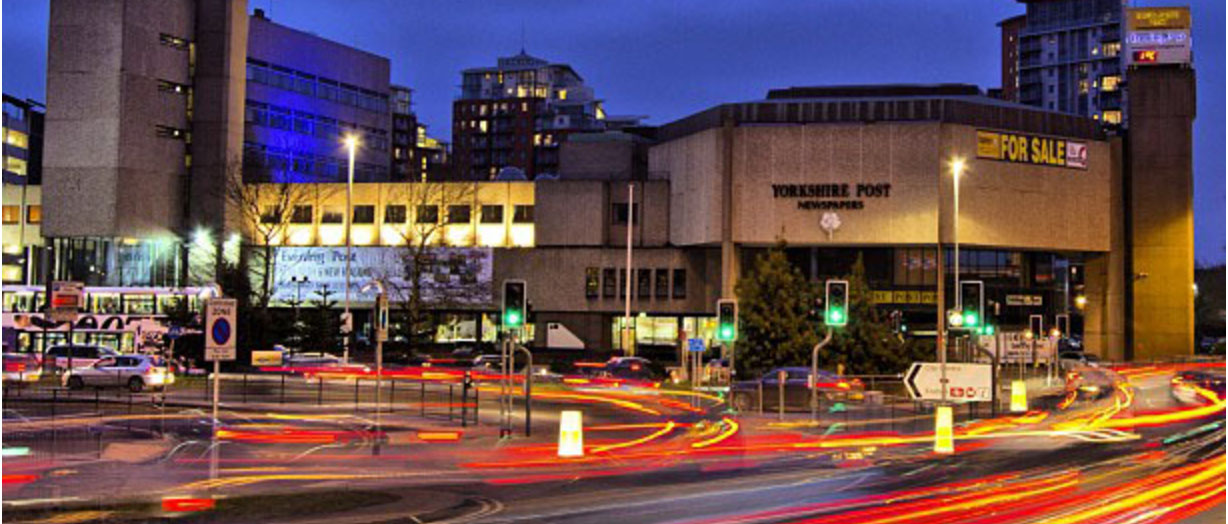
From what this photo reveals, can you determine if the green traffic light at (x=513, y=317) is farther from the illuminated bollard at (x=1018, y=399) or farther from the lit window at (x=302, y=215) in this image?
the lit window at (x=302, y=215)

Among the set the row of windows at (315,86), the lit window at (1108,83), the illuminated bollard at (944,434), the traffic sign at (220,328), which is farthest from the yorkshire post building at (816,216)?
the lit window at (1108,83)

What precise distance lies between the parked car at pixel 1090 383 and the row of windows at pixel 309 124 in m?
68.9

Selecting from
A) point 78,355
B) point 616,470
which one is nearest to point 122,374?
point 78,355

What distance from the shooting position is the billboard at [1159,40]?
285 ft

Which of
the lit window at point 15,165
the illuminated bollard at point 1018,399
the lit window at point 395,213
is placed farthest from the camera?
the lit window at point 15,165

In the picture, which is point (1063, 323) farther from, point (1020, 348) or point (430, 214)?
point (1020, 348)

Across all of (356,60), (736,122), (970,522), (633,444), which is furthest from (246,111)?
(970,522)

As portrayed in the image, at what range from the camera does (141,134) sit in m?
87.6

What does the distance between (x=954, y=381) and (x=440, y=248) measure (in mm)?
61003

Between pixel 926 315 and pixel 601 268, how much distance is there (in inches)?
879

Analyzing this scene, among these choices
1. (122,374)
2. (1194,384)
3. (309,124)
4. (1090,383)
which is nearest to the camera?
(122,374)

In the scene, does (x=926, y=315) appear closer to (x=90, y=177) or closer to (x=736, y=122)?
(x=736, y=122)

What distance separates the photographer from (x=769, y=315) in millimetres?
55344

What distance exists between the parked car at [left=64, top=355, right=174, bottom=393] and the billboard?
7080 cm
